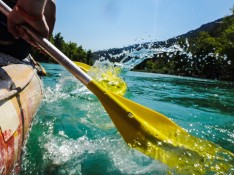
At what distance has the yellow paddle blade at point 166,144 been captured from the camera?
236 cm

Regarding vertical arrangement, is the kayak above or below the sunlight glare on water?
above

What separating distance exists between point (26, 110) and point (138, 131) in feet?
3.15

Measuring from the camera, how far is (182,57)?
58.8 m

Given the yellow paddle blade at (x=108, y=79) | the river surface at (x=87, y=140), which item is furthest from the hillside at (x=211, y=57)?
the river surface at (x=87, y=140)

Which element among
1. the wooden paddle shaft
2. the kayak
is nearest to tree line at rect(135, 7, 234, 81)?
the wooden paddle shaft

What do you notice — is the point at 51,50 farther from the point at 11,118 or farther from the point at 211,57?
the point at 211,57

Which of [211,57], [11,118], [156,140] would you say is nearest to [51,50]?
[11,118]

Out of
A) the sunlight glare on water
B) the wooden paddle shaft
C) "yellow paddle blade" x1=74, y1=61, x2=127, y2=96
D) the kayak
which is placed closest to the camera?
the kayak

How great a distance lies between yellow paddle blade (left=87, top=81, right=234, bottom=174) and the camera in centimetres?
236

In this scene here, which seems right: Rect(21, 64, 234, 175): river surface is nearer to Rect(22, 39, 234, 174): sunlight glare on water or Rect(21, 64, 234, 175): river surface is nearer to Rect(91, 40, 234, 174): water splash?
Rect(22, 39, 234, 174): sunlight glare on water

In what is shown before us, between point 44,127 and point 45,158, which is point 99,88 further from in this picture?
point 44,127

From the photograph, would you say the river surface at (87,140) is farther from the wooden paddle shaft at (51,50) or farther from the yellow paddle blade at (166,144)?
the wooden paddle shaft at (51,50)

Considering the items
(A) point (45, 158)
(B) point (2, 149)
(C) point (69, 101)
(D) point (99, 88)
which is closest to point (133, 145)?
(D) point (99, 88)

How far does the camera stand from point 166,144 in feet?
8.14
